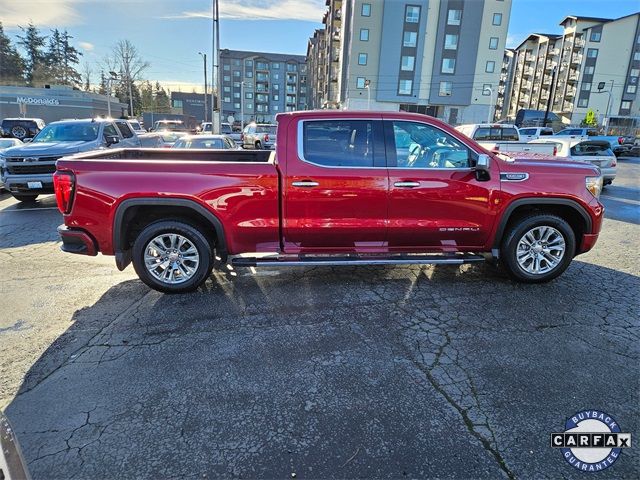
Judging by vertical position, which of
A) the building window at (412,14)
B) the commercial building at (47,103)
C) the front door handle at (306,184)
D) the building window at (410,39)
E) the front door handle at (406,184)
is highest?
the building window at (412,14)

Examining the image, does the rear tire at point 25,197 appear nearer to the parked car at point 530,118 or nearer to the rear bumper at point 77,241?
the rear bumper at point 77,241

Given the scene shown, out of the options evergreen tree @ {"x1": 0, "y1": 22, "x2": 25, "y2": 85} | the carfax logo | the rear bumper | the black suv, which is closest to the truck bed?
the rear bumper

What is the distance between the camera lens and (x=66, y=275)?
17.1ft

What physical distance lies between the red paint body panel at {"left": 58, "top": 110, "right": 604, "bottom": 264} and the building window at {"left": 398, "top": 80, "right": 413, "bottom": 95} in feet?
169

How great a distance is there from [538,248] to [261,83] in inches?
4411

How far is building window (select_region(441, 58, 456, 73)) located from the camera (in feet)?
168

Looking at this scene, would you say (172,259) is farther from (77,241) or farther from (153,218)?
(77,241)

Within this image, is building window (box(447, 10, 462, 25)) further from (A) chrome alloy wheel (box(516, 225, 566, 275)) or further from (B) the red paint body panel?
(A) chrome alloy wheel (box(516, 225, 566, 275))

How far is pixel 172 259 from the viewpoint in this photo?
4473 mm

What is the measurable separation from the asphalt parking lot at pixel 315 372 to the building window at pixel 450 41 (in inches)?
2089

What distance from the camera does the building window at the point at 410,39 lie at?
50.2 metres

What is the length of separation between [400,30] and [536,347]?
177 feet

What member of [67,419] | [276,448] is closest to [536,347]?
[276,448]

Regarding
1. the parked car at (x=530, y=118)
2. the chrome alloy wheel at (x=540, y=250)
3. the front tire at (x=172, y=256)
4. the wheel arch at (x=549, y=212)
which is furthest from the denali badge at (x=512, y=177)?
the parked car at (x=530, y=118)
